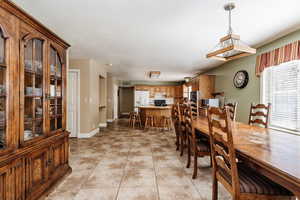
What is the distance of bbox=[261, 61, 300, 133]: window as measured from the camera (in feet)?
8.93

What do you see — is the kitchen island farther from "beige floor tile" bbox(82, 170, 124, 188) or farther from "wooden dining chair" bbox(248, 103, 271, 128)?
"beige floor tile" bbox(82, 170, 124, 188)

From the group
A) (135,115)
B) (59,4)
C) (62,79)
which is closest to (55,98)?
(62,79)

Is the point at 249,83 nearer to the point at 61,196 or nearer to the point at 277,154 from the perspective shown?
the point at 277,154

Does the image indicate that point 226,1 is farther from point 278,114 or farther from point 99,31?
point 278,114

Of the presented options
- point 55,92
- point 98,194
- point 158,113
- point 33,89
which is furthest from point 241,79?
point 33,89

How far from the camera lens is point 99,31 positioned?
8.77 feet

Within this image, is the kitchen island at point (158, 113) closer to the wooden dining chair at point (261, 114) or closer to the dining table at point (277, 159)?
the wooden dining chair at point (261, 114)

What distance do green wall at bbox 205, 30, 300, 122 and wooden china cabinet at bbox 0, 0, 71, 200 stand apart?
391 centimetres

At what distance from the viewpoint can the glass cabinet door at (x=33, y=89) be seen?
60.4 inches

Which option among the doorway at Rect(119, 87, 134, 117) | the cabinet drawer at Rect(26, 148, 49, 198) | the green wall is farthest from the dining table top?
the doorway at Rect(119, 87, 134, 117)

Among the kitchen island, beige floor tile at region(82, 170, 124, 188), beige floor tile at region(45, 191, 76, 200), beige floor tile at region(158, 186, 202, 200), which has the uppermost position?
the kitchen island

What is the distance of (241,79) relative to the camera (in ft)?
13.2

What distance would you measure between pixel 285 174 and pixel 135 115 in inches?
225

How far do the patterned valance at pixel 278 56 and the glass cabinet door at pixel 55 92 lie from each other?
3.79 m
